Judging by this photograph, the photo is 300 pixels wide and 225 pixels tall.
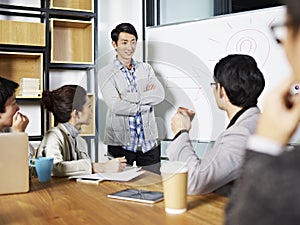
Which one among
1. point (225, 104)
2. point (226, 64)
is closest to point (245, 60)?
point (226, 64)

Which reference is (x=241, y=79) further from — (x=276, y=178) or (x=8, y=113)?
(x=276, y=178)

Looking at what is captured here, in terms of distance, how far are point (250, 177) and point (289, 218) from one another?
0.07m

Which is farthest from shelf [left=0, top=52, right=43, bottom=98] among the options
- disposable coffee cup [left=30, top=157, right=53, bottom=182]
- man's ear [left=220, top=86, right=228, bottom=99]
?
man's ear [left=220, top=86, right=228, bottom=99]

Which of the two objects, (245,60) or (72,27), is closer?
(245,60)

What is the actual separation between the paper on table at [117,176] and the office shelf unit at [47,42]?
49.8 inches

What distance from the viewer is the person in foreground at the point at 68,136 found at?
172 cm

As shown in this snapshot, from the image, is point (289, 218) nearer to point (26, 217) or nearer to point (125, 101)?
point (26, 217)

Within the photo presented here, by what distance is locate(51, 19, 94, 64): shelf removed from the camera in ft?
10.8

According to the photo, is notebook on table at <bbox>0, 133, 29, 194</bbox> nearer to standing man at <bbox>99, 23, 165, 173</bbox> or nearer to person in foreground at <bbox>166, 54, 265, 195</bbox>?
standing man at <bbox>99, 23, 165, 173</bbox>

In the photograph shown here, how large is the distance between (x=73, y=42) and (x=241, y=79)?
86.9 inches

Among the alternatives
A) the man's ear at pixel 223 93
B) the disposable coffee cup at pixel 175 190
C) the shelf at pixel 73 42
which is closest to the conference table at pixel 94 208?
the disposable coffee cup at pixel 175 190

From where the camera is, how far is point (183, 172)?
1.12 m

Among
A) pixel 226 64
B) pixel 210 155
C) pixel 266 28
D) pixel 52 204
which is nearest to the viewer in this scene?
pixel 52 204

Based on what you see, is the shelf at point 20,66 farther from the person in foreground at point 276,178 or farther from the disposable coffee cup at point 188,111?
the person in foreground at point 276,178
